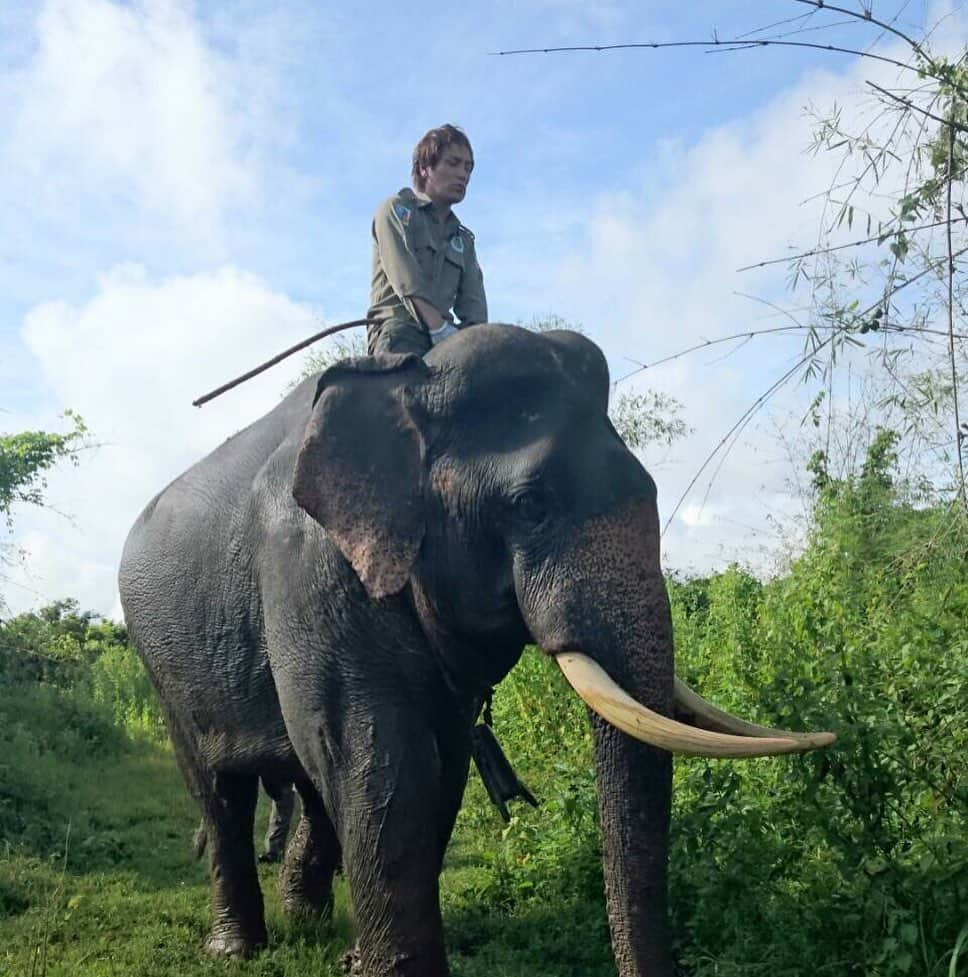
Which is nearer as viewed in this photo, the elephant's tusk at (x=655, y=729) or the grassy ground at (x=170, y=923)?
the elephant's tusk at (x=655, y=729)

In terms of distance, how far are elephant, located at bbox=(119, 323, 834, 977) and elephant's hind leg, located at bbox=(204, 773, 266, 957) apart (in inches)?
29.0

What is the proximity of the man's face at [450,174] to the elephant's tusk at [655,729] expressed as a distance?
2222 mm

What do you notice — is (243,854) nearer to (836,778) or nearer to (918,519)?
(836,778)

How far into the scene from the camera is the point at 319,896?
549cm

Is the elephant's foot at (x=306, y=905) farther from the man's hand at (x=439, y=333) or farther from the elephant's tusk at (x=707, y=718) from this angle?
the man's hand at (x=439, y=333)

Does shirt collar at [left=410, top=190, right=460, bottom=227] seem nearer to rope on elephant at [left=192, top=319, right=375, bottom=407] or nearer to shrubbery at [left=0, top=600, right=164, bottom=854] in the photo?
rope on elephant at [left=192, top=319, right=375, bottom=407]

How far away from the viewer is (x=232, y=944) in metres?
4.95

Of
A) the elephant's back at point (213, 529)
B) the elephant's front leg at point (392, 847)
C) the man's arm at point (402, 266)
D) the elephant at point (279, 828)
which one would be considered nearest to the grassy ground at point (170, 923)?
the elephant at point (279, 828)

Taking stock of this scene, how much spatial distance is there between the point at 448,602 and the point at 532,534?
16.3 inches

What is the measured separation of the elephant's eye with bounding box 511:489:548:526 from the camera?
345 centimetres

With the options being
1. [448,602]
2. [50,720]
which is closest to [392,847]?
[448,602]

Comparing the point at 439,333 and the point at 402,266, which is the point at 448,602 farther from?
the point at 402,266

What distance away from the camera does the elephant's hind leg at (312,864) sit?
214 inches

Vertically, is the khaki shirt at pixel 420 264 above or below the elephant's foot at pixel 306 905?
above
